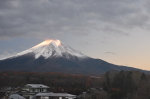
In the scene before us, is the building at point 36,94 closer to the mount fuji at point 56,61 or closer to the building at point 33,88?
the building at point 33,88

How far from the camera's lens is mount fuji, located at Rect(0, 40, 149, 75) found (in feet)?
325

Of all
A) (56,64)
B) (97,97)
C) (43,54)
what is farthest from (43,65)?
(97,97)

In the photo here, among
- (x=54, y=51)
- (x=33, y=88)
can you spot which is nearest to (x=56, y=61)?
(x=54, y=51)

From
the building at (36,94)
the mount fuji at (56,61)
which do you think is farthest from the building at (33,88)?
the mount fuji at (56,61)

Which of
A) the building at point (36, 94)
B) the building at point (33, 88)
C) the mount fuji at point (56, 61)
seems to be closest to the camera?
the building at point (36, 94)

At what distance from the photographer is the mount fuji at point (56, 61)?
99.1m

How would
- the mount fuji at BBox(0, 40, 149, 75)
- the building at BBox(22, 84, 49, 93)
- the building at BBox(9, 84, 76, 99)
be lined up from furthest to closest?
the mount fuji at BBox(0, 40, 149, 75)
the building at BBox(22, 84, 49, 93)
the building at BBox(9, 84, 76, 99)

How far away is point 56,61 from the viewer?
346 ft

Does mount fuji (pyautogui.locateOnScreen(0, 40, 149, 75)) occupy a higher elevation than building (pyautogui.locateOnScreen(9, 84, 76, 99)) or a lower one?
higher

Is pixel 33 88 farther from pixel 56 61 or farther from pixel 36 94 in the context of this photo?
pixel 56 61

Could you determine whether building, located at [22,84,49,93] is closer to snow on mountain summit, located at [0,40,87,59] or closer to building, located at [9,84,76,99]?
building, located at [9,84,76,99]

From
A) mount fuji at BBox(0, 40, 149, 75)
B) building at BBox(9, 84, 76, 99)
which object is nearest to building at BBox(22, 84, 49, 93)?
building at BBox(9, 84, 76, 99)

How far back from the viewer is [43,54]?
113 meters

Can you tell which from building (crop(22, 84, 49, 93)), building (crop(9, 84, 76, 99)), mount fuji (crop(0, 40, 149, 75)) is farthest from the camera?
mount fuji (crop(0, 40, 149, 75))
